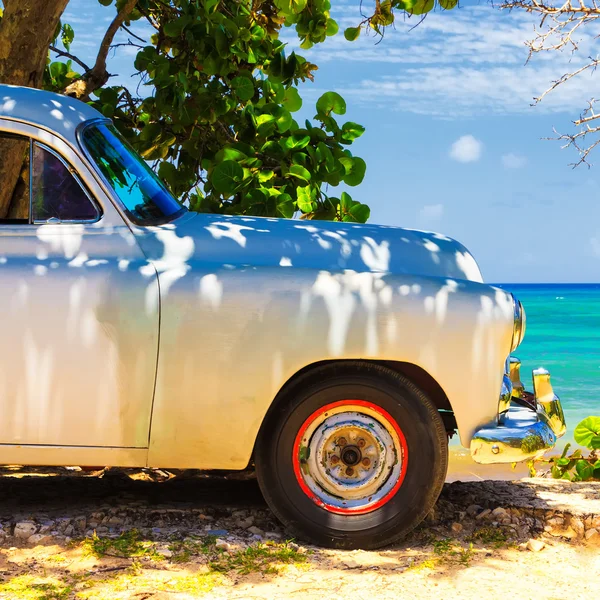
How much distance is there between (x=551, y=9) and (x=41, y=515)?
641 centimetres

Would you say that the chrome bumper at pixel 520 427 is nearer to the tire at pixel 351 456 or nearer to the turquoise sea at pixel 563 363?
the tire at pixel 351 456

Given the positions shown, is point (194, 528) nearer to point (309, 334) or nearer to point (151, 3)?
point (309, 334)

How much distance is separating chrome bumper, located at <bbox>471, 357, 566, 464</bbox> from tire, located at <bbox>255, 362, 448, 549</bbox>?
0.21 meters

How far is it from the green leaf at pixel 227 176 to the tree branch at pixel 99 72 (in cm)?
212

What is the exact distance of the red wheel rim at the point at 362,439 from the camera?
443cm

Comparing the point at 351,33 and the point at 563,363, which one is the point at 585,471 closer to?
the point at 351,33

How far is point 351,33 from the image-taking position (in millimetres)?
8094

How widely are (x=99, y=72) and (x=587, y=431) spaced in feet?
17.2

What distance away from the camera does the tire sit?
14.5 ft


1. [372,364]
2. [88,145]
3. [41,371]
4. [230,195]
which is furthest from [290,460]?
[230,195]

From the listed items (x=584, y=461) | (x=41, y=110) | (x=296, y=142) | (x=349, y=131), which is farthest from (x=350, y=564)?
(x=349, y=131)

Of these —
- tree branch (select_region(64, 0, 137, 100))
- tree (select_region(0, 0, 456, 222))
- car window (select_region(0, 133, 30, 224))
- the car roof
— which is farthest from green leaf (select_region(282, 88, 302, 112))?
the car roof

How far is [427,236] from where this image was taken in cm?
512

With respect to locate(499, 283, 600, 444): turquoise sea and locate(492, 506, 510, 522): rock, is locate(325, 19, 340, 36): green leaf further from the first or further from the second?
locate(499, 283, 600, 444): turquoise sea
